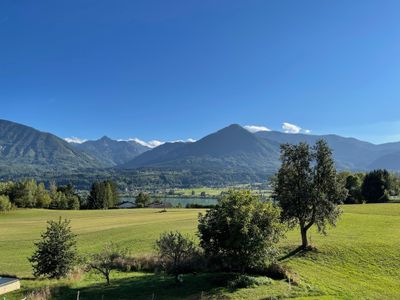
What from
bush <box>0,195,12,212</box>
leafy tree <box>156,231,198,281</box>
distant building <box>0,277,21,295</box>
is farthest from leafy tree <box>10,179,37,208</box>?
leafy tree <box>156,231,198,281</box>

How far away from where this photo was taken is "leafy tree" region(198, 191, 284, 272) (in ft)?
116

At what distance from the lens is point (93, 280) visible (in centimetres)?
3859

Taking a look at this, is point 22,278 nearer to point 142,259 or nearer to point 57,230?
point 57,230

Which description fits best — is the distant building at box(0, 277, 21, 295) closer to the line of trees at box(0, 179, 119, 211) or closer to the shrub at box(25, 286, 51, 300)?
the shrub at box(25, 286, 51, 300)

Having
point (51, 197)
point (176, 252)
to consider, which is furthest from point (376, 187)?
point (51, 197)

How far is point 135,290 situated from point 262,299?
10.6 m

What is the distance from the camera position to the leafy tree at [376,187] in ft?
448

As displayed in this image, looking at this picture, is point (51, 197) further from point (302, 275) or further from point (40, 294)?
point (302, 275)

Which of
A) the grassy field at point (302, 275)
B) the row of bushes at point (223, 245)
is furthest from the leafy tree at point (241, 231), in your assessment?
the grassy field at point (302, 275)

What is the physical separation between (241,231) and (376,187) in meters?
117

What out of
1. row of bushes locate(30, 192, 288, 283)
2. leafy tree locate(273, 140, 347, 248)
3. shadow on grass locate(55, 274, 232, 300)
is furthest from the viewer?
leafy tree locate(273, 140, 347, 248)

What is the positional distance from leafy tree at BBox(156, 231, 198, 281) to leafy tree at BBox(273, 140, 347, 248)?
545 inches

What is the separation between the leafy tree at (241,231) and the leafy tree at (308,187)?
10.6m

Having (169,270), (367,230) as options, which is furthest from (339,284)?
(367,230)
